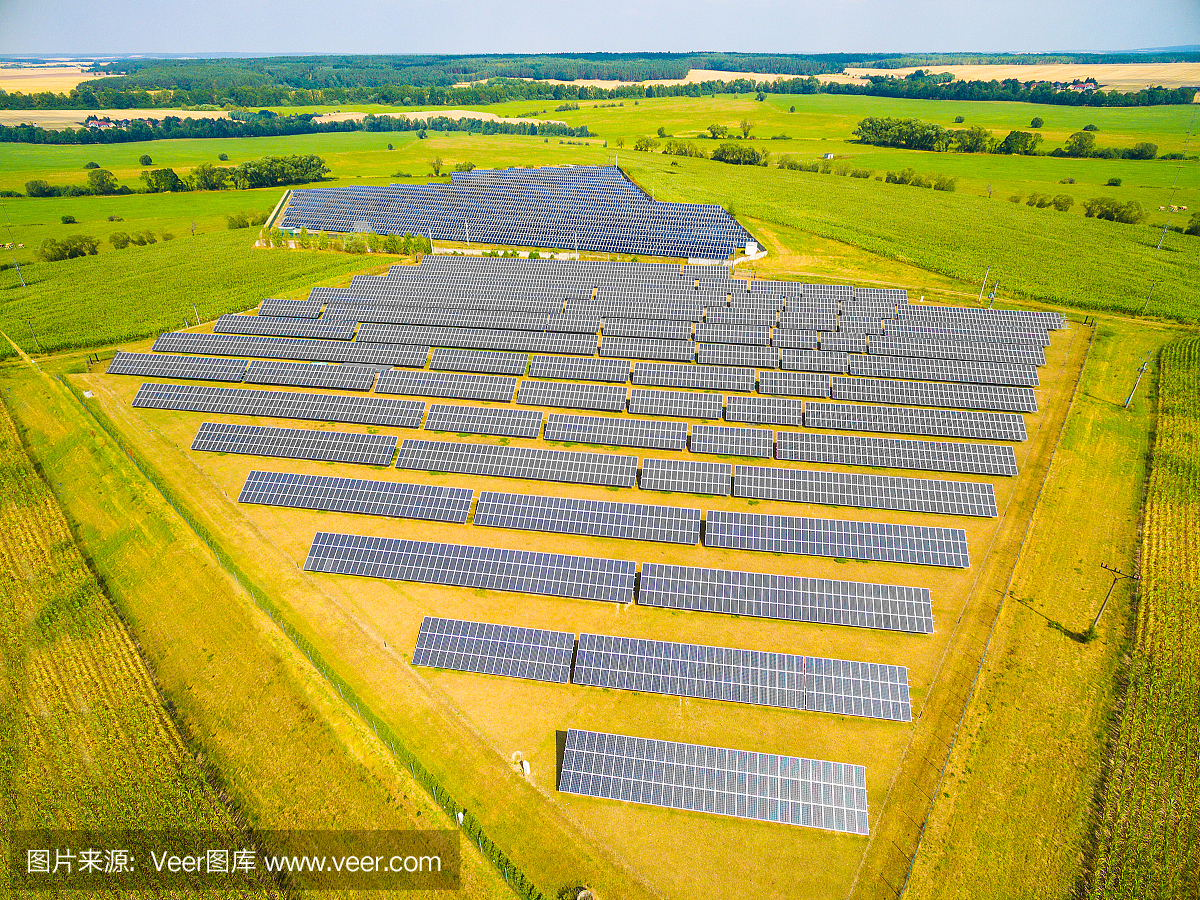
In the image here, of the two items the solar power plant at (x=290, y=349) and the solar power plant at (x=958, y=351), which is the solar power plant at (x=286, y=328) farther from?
the solar power plant at (x=958, y=351)

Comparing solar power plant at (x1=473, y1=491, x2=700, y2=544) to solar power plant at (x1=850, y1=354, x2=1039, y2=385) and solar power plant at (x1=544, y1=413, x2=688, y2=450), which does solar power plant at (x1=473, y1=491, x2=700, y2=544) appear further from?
solar power plant at (x1=850, y1=354, x2=1039, y2=385)

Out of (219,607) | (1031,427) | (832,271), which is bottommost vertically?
(219,607)

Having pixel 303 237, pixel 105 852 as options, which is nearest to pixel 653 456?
pixel 105 852

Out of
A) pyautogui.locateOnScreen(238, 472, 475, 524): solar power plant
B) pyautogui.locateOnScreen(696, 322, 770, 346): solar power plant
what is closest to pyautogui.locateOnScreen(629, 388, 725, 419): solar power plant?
pyautogui.locateOnScreen(696, 322, 770, 346): solar power plant

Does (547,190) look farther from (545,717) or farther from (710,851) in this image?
(710,851)

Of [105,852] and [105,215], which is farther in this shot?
[105,215]

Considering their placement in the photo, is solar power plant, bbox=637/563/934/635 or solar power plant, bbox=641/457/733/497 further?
solar power plant, bbox=641/457/733/497
